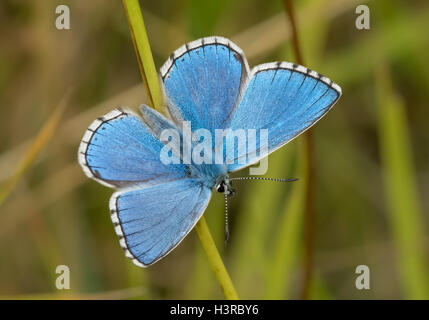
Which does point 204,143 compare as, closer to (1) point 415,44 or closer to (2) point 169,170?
(2) point 169,170

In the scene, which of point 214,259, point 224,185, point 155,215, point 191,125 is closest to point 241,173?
point 191,125

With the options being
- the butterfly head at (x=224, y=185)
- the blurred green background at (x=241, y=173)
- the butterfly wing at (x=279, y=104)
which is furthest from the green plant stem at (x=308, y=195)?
the blurred green background at (x=241, y=173)

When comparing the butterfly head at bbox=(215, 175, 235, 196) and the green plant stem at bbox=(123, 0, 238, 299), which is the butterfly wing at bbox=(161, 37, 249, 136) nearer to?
the butterfly head at bbox=(215, 175, 235, 196)

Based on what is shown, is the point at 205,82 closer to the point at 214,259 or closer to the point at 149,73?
the point at 149,73

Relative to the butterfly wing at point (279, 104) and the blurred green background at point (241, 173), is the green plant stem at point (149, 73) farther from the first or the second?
the blurred green background at point (241, 173)

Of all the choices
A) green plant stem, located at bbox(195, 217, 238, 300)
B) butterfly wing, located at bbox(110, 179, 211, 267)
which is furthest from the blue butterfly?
green plant stem, located at bbox(195, 217, 238, 300)

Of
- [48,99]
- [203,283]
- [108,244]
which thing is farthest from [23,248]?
[203,283]
